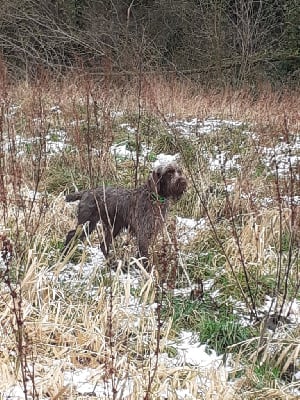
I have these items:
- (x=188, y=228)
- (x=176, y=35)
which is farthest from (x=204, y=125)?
(x=176, y=35)

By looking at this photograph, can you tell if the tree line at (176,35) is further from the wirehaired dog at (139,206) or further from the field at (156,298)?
the wirehaired dog at (139,206)

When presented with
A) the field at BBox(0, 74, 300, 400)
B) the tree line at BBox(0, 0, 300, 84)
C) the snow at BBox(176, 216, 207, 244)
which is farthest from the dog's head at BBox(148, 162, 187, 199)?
the tree line at BBox(0, 0, 300, 84)

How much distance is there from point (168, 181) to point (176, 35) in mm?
12390

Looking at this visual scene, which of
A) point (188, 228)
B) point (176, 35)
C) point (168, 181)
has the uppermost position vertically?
point (176, 35)

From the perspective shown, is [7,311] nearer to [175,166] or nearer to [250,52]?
[175,166]

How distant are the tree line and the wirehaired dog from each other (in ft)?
26.3

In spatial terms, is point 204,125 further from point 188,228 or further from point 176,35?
point 176,35

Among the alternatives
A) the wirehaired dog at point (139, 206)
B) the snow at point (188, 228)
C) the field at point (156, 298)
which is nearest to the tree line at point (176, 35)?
the field at point (156, 298)

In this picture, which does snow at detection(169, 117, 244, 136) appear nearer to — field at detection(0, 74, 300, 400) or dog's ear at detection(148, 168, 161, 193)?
field at detection(0, 74, 300, 400)

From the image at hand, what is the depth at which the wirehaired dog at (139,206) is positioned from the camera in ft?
14.7

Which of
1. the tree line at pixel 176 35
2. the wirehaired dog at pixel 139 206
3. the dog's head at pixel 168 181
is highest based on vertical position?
the tree line at pixel 176 35

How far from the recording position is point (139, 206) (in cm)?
457

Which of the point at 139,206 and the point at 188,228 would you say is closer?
the point at 139,206

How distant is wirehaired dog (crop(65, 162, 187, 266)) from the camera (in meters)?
4.48
